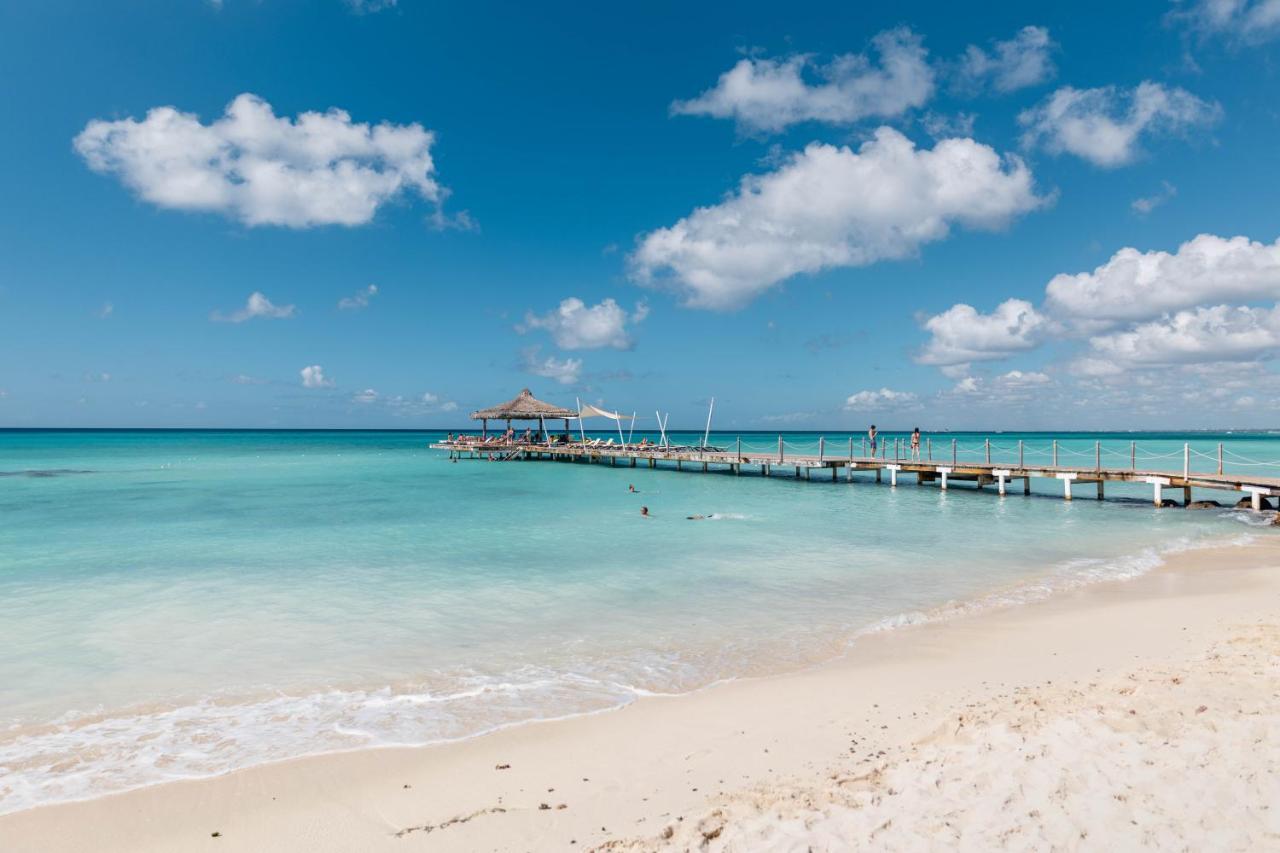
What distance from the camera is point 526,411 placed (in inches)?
1827

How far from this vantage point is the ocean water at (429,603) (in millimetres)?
5711

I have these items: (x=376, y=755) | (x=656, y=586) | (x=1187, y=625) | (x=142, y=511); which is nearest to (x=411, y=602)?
(x=656, y=586)

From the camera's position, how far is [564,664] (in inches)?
282

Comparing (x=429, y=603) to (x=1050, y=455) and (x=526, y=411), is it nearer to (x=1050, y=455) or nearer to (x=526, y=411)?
(x=526, y=411)

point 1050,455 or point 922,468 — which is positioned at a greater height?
point 1050,455

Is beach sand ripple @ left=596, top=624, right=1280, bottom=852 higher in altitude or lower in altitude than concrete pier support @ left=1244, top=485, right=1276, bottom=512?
lower

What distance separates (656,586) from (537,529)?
7.35m

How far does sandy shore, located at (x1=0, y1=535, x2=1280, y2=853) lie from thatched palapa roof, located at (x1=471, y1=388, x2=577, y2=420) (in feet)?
132

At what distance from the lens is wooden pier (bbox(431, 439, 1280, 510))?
21125 millimetres

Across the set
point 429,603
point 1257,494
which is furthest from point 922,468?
point 429,603

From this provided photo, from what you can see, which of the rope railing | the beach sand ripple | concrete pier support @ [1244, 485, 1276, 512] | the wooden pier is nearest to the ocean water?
concrete pier support @ [1244, 485, 1276, 512]

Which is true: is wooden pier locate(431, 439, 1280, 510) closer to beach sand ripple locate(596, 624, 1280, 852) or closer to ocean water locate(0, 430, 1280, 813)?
ocean water locate(0, 430, 1280, 813)

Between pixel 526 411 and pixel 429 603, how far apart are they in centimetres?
3691

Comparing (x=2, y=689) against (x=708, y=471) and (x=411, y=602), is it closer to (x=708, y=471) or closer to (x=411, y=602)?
(x=411, y=602)
